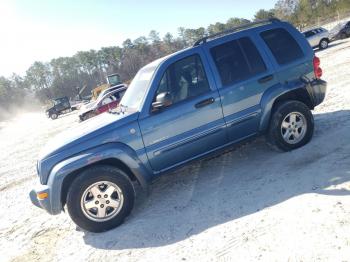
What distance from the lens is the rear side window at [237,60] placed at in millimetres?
4918

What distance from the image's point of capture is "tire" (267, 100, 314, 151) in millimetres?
5184

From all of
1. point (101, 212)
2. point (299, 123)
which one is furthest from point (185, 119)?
point (299, 123)

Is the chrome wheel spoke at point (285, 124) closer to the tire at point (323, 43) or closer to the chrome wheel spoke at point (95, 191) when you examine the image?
the chrome wheel spoke at point (95, 191)

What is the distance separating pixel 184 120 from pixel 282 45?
2069 millimetres

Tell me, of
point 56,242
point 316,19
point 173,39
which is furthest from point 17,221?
point 173,39

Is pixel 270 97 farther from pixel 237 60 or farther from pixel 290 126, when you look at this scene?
pixel 237 60

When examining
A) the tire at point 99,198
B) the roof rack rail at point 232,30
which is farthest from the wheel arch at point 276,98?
the tire at point 99,198

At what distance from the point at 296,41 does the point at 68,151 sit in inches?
151

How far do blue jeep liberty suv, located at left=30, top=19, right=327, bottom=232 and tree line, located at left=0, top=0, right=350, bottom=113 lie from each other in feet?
203

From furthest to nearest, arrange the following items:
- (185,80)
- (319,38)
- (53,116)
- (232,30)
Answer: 1. (53,116)
2. (319,38)
3. (232,30)
4. (185,80)

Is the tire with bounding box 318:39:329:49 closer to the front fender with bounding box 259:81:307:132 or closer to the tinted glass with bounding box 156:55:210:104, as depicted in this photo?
the front fender with bounding box 259:81:307:132

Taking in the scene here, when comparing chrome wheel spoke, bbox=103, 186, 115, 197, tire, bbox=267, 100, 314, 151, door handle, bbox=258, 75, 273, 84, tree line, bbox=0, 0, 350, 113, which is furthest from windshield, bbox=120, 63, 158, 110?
tree line, bbox=0, 0, 350, 113

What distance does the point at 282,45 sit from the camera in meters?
5.32

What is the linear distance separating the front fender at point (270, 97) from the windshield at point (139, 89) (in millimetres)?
1715
